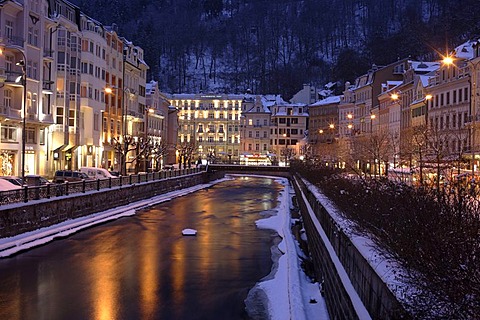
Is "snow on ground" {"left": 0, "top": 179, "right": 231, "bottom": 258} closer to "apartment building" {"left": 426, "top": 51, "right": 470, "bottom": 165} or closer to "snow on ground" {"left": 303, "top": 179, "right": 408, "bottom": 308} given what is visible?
"snow on ground" {"left": 303, "top": 179, "right": 408, "bottom": 308}

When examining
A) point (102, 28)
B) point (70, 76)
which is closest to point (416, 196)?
point (70, 76)


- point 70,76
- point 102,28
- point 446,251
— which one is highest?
point 102,28

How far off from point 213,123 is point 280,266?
130m

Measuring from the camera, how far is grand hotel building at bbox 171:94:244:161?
155m

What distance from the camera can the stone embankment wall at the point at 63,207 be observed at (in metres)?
29.3

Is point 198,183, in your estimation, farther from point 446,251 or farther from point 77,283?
point 446,251

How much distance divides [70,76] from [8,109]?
15.6 metres

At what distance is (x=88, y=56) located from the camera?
228 feet

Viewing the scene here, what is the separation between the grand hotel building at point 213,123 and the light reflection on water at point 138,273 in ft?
374

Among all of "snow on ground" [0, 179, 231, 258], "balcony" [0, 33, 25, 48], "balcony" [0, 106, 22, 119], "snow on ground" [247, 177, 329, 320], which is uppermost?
"balcony" [0, 33, 25, 48]

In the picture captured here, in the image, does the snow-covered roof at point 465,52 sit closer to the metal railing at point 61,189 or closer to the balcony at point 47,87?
the metal railing at point 61,189

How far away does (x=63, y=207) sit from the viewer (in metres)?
36.4

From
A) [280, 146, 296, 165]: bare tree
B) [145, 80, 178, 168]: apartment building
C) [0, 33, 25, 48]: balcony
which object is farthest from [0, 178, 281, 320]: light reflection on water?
[280, 146, 296, 165]: bare tree

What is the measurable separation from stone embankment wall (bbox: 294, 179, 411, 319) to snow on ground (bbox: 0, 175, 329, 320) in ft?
2.12
